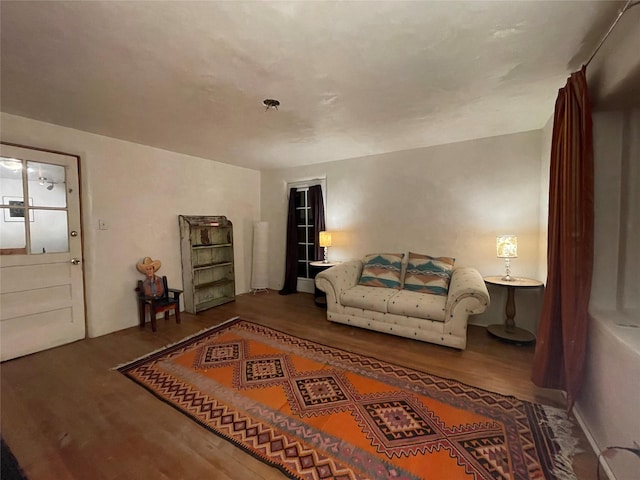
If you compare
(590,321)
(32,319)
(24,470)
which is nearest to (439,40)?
(590,321)

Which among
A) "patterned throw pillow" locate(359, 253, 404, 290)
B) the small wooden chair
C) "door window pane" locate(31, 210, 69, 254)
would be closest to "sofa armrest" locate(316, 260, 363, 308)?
"patterned throw pillow" locate(359, 253, 404, 290)

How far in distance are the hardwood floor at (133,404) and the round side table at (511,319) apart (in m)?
0.10

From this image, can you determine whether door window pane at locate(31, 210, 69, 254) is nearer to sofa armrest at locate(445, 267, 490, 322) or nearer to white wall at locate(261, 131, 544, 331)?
white wall at locate(261, 131, 544, 331)

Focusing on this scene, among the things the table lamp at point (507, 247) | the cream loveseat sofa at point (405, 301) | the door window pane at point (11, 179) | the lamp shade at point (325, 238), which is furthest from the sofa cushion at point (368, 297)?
the door window pane at point (11, 179)

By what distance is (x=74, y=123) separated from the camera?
2607 mm

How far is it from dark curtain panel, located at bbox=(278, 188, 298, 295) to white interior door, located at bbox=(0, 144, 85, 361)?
274 cm

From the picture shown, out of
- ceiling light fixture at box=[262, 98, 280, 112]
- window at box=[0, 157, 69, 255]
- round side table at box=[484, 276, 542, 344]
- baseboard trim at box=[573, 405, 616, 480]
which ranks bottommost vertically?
baseboard trim at box=[573, 405, 616, 480]

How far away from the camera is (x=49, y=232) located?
104 inches

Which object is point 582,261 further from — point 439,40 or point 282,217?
point 282,217

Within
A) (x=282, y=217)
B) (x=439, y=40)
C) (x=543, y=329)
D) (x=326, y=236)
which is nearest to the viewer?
(x=439, y=40)

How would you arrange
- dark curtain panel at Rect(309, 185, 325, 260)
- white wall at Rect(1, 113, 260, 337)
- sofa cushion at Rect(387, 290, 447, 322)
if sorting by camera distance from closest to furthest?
1. sofa cushion at Rect(387, 290, 447, 322)
2. white wall at Rect(1, 113, 260, 337)
3. dark curtain panel at Rect(309, 185, 325, 260)

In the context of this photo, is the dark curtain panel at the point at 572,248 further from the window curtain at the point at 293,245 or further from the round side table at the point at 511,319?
the window curtain at the point at 293,245

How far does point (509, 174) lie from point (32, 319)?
207 inches

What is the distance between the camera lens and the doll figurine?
10.5 feet
